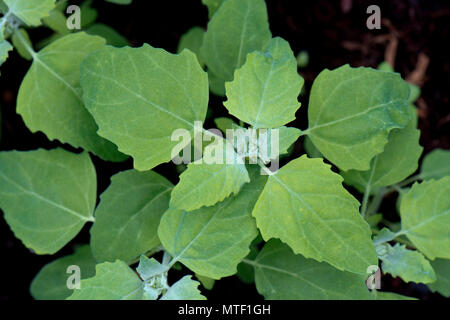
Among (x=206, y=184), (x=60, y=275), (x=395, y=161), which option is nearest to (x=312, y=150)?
(x=395, y=161)

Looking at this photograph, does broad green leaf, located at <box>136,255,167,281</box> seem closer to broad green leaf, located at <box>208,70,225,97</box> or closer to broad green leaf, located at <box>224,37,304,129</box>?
broad green leaf, located at <box>224,37,304,129</box>

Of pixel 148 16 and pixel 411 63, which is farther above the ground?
pixel 148 16

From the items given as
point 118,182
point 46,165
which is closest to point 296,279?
point 118,182

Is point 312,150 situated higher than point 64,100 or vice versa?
point 64,100

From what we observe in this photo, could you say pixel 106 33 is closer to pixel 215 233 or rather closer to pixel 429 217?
pixel 215 233

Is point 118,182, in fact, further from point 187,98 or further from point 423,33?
point 423,33
